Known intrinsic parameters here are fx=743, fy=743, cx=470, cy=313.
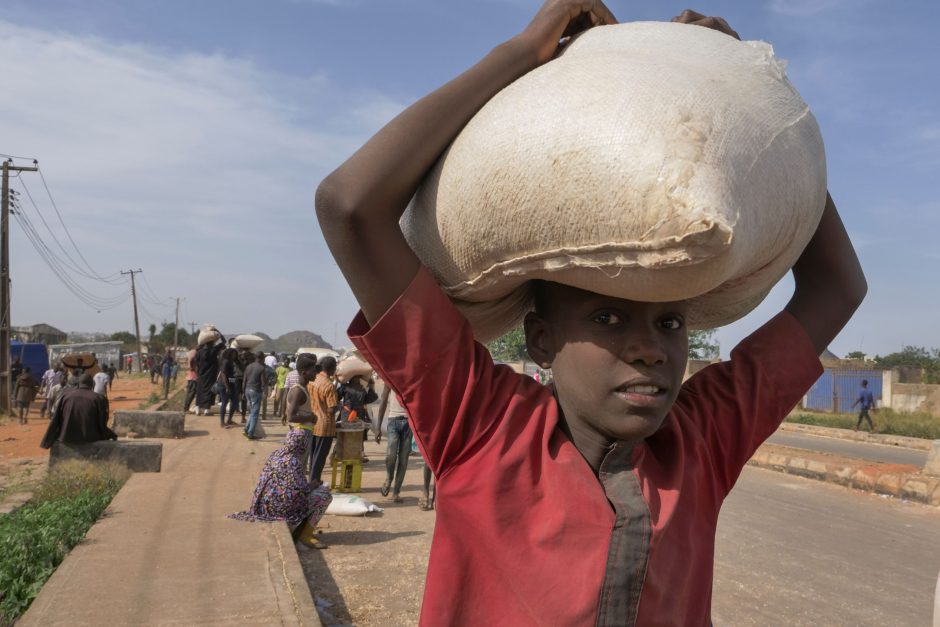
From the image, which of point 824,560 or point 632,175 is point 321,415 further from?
point 632,175

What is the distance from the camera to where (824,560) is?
7.03 metres

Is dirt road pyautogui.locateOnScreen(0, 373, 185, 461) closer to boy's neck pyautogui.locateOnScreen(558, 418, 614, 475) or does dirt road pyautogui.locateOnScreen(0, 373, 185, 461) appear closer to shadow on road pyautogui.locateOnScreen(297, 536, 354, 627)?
shadow on road pyautogui.locateOnScreen(297, 536, 354, 627)

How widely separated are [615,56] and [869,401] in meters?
21.4

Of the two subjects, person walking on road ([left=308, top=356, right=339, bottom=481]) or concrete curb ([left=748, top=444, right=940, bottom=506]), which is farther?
concrete curb ([left=748, top=444, right=940, bottom=506])

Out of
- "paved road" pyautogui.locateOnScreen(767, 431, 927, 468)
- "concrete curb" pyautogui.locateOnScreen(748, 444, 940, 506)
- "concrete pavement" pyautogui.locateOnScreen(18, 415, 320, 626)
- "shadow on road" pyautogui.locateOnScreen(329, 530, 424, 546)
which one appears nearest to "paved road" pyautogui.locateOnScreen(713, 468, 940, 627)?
"concrete curb" pyautogui.locateOnScreen(748, 444, 940, 506)

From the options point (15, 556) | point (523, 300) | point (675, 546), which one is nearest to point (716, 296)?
point (523, 300)

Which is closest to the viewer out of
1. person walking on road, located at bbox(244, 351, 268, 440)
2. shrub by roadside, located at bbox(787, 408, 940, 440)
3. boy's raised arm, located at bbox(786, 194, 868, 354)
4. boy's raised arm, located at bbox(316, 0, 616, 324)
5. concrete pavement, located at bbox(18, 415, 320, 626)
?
boy's raised arm, located at bbox(316, 0, 616, 324)

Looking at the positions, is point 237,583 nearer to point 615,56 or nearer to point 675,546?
point 675,546

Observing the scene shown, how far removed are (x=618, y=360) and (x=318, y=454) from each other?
7373 mm

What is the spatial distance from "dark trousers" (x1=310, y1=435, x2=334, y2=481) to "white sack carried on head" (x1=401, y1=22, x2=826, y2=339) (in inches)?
286

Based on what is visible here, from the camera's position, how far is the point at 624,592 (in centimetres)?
131

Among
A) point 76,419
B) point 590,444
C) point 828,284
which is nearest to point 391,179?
point 590,444

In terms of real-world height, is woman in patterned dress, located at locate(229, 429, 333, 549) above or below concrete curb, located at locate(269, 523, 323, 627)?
above

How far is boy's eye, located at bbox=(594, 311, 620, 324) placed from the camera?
1.42 m
